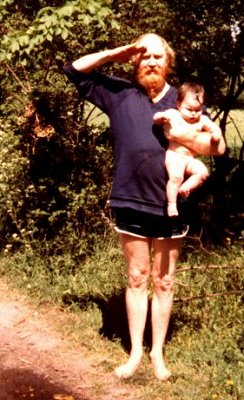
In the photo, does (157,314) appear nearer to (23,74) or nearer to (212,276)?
(212,276)

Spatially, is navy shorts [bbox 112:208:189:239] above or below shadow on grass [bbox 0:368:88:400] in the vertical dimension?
above

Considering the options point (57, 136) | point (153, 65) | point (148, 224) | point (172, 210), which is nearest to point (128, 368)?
point (148, 224)

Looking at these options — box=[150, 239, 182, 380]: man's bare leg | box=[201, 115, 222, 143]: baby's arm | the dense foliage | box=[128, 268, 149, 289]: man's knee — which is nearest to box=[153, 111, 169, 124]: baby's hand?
box=[201, 115, 222, 143]: baby's arm

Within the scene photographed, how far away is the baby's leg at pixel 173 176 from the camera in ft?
13.0

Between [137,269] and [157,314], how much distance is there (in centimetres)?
39

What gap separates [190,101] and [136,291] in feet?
4.46

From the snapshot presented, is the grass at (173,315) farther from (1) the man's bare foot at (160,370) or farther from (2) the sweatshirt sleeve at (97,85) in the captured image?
(2) the sweatshirt sleeve at (97,85)

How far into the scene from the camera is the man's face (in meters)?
4.01

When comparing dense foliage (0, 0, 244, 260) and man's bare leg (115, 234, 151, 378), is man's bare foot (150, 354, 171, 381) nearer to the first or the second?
man's bare leg (115, 234, 151, 378)

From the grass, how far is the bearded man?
0.61m

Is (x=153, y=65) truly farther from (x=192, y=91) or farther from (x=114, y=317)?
(x=114, y=317)

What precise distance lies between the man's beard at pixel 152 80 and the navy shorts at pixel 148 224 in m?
0.77

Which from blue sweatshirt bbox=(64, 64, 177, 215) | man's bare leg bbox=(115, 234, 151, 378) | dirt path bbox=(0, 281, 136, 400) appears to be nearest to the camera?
blue sweatshirt bbox=(64, 64, 177, 215)

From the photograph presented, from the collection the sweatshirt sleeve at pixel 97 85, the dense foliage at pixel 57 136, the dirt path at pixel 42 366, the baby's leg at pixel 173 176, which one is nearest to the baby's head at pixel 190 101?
the baby's leg at pixel 173 176
